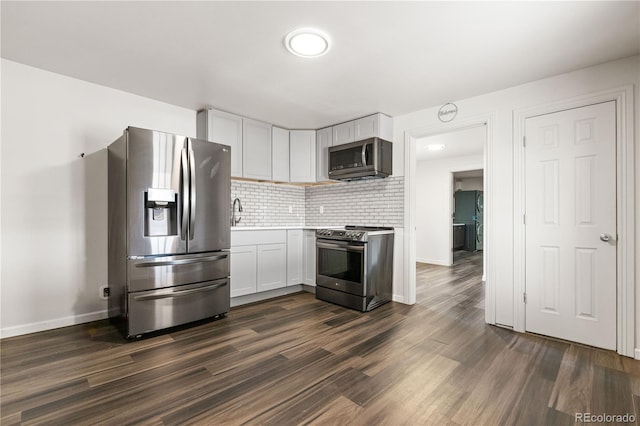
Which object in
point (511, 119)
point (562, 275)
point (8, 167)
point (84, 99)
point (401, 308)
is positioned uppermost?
point (84, 99)

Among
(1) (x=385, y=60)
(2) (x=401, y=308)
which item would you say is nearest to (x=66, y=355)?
(2) (x=401, y=308)

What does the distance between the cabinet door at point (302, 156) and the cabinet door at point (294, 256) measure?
2.74 ft

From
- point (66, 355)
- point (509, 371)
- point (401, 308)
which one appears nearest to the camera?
point (509, 371)

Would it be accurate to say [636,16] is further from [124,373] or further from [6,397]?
[6,397]

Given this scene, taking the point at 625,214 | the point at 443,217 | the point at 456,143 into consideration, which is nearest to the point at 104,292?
the point at 625,214

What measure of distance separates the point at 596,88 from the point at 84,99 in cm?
480

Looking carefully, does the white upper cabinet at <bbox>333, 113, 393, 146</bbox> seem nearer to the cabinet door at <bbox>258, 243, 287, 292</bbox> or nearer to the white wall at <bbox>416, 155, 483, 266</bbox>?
the cabinet door at <bbox>258, 243, 287, 292</bbox>

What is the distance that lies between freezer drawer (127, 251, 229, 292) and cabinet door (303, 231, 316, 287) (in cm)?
145

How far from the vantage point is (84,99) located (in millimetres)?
2969

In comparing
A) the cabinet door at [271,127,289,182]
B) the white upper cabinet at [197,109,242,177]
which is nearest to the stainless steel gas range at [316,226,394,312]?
the cabinet door at [271,127,289,182]

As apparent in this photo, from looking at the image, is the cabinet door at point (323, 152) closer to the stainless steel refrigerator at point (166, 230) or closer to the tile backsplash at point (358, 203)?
the tile backsplash at point (358, 203)

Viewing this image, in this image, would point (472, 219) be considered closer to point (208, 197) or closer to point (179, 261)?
point (208, 197)

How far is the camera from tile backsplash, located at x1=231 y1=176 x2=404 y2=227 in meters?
Result: 3.95

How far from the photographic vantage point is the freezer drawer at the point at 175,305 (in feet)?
8.39
